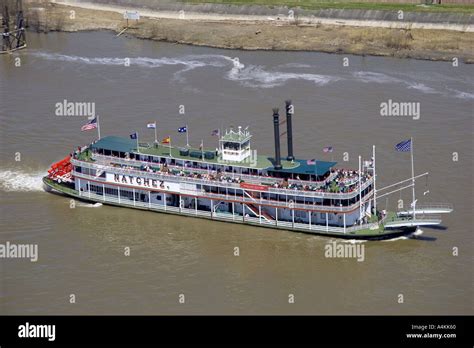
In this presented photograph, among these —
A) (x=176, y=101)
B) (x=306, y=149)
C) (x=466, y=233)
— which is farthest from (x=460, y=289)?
(x=176, y=101)

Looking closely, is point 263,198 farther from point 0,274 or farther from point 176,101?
point 176,101

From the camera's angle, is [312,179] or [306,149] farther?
[306,149]

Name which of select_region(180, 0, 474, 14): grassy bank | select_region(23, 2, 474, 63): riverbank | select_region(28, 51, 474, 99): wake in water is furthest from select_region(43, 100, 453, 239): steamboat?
select_region(180, 0, 474, 14): grassy bank

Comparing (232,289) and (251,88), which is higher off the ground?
(251,88)

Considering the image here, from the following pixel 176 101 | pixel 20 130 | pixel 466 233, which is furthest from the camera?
pixel 176 101

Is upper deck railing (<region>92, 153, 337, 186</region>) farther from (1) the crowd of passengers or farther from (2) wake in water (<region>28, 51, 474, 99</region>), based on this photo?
(2) wake in water (<region>28, 51, 474, 99</region>)

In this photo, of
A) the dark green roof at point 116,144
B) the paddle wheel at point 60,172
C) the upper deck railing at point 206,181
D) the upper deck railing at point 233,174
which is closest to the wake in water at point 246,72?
the dark green roof at point 116,144

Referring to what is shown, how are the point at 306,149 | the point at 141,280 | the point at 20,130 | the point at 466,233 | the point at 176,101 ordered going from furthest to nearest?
the point at 176,101 → the point at 20,130 → the point at 306,149 → the point at 466,233 → the point at 141,280

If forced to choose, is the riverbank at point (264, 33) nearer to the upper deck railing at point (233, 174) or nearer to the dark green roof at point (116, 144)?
the dark green roof at point (116, 144)

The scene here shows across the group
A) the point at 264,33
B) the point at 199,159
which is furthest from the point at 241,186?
the point at 264,33
